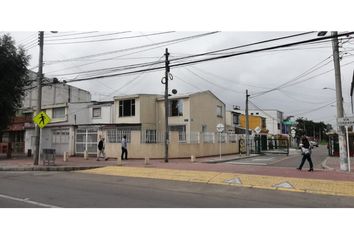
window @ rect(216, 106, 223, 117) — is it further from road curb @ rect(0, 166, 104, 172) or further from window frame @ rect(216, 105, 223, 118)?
road curb @ rect(0, 166, 104, 172)

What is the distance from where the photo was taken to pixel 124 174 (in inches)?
584

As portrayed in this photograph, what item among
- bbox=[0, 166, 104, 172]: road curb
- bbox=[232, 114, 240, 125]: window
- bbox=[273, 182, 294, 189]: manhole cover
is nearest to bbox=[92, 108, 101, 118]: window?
bbox=[0, 166, 104, 172]: road curb

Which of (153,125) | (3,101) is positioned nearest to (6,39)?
(3,101)

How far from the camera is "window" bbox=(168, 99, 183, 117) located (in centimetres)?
3094

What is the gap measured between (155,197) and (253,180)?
4.72m

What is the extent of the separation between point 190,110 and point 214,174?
16.9 metres

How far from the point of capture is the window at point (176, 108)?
102 feet

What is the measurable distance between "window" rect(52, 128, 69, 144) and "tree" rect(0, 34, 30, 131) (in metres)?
3.76

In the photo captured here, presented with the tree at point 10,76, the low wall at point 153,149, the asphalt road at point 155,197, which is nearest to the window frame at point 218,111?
the low wall at point 153,149

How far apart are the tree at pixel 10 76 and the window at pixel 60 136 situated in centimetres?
376

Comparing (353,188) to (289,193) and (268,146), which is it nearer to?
(289,193)

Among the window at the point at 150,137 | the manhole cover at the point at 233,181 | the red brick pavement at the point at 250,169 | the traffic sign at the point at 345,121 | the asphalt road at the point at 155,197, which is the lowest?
the asphalt road at the point at 155,197

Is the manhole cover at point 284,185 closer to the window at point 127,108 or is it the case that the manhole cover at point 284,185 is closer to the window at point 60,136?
the window at point 60,136

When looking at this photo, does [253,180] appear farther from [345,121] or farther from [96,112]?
[96,112]
